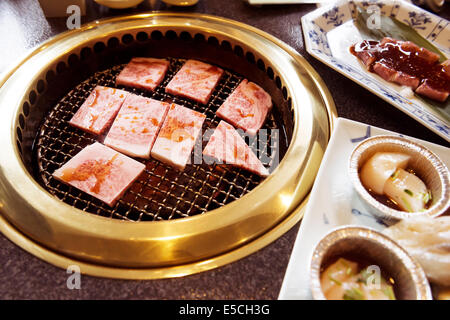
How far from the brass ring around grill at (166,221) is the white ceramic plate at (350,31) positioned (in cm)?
18

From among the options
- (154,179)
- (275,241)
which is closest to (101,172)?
(154,179)

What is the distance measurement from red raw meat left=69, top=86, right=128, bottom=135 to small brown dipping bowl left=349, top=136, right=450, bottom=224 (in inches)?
59.9

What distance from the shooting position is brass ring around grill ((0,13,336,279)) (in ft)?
5.08

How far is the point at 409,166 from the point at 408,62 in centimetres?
114

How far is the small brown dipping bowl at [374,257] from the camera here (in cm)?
119

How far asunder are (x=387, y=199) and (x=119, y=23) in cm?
215

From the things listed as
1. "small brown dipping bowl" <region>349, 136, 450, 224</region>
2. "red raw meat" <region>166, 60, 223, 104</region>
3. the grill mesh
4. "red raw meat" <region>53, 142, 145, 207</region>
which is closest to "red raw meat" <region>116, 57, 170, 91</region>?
"red raw meat" <region>166, 60, 223, 104</region>

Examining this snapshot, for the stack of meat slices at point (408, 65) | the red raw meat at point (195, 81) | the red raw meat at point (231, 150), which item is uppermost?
the stack of meat slices at point (408, 65)

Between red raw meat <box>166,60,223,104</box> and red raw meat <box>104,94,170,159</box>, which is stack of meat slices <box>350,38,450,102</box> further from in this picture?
red raw meat <box>104,94,170,159</box>

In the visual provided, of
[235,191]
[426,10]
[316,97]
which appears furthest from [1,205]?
[426,10]

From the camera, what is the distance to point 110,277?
4.90 feet

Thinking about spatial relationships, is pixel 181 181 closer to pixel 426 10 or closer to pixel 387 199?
pixel 387 199

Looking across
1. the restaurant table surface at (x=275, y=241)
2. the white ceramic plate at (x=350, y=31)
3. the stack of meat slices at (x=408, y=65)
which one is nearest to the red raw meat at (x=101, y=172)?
the restaurant table surface at (x=275, y=241)

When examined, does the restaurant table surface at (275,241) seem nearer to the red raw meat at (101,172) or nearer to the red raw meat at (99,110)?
the red raw meat at (101,172)
